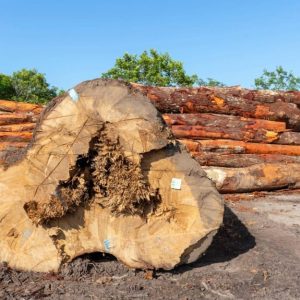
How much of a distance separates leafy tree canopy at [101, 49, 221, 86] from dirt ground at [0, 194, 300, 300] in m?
22.1

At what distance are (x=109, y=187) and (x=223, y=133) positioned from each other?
5307mm

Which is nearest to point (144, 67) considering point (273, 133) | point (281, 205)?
point (273, 133)

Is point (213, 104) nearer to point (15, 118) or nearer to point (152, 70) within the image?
point (15, 118)

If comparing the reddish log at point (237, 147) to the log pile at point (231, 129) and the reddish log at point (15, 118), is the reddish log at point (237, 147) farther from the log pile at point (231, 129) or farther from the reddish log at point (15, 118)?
the reddish log at point (15, 118)

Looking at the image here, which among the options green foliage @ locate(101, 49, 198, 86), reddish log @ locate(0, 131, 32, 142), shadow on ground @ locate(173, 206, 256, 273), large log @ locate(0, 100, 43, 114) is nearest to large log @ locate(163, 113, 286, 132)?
large log @ locate(0, 100, 43, 114)

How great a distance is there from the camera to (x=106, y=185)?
13.9ft

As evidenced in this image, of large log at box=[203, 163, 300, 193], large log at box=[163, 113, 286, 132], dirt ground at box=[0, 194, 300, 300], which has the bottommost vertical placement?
dirt ground at box=[0, 194, 300, 300]

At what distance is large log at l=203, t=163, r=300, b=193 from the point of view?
801 cm

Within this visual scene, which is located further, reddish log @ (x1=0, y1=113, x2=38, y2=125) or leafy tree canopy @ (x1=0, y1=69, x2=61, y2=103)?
leafy tree canopy @ (x1=0, y1=69, x2=61, y2=103)

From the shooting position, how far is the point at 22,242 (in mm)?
4168

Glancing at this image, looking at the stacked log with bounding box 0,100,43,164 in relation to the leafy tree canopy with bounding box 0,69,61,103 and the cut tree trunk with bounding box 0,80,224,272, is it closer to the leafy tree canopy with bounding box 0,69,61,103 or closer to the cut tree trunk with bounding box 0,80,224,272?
the cut tree trunk with bounding box 0,80,224,272

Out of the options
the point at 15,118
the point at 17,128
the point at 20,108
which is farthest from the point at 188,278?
the point at 20,108

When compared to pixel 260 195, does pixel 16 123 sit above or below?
above

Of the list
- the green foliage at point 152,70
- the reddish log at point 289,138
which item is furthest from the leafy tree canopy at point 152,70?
the reddish log at point 289,138
